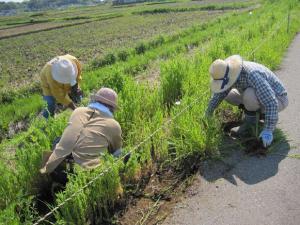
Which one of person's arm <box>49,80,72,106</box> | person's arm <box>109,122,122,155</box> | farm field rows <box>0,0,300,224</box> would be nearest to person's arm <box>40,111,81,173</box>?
farm field rows <box>0,0,300,224</box>

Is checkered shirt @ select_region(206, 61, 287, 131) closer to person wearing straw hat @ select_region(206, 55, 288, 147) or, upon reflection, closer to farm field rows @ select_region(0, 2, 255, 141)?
person wearing straw hat @ select_region(206, 55, 288, 147)

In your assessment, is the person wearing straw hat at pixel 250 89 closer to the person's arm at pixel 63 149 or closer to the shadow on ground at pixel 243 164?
the shadow on ground at pixel 243 164

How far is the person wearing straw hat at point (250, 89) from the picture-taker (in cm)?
405

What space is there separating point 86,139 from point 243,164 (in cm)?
174

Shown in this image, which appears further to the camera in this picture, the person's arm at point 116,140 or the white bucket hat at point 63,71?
the white bucket hat at point 63,71

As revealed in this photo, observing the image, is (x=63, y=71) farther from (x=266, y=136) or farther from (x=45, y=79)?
(x=266, y=136)

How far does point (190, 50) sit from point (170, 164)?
866cm

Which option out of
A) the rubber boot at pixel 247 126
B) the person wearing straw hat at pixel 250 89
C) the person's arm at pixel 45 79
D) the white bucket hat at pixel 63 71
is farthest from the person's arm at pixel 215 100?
the person's arm at pixel 45 79

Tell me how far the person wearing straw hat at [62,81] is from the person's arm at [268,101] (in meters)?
2.52

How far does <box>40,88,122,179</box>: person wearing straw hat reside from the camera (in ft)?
11.4

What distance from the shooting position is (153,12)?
3559cm

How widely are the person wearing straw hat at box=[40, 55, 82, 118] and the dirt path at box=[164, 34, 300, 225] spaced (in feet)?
7.60

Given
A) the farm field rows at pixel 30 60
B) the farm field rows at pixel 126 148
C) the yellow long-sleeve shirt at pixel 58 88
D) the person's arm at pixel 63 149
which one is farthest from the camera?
the farm field rows at pixel 30 60

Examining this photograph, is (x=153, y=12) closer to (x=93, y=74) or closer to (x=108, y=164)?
(x=93, y=74)
